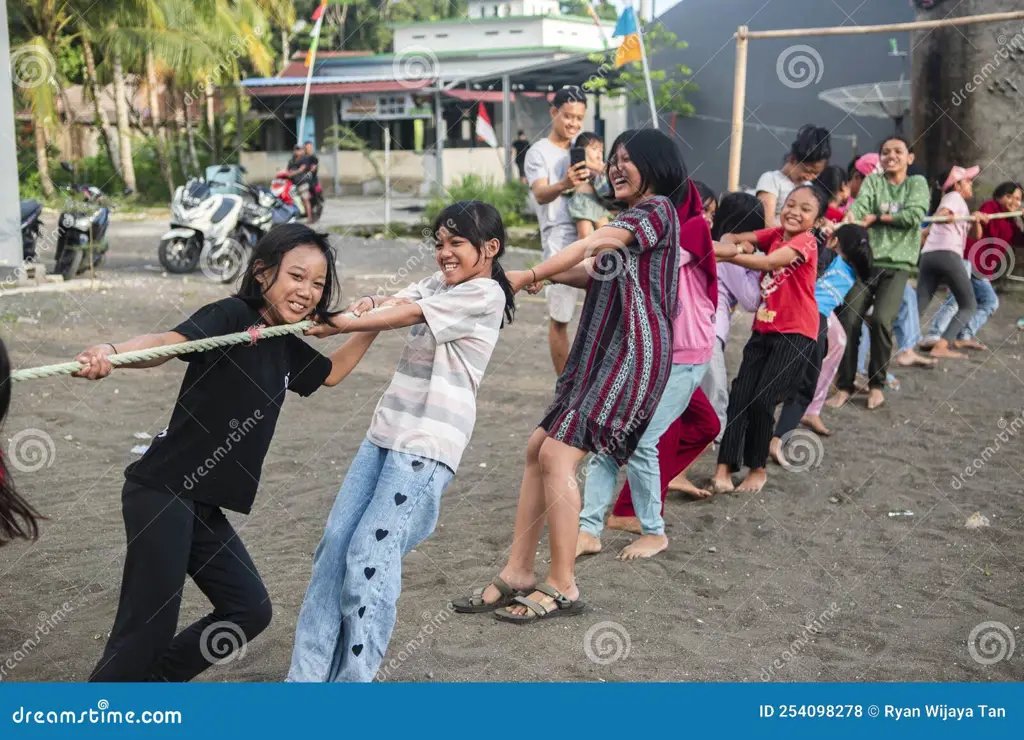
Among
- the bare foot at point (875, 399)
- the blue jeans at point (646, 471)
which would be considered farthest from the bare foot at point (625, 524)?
the bare foot at point (875, 399)

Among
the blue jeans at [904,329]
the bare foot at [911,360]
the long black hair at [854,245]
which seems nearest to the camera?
the long black hair at [854,245]

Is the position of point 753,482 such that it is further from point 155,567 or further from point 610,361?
point 155,567

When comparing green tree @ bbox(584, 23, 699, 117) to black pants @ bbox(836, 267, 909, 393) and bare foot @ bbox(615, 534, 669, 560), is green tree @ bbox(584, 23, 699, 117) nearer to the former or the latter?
black pants @ bbox(836, 267, 909, 393)

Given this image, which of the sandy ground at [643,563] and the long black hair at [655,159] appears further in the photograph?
the long black hair at [655,159]

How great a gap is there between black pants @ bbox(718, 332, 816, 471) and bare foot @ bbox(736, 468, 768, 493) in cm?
4

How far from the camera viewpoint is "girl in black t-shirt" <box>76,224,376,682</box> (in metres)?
2.73

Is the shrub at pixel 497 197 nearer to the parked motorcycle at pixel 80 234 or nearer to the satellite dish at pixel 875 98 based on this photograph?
the satellite dish at pixel 875 98

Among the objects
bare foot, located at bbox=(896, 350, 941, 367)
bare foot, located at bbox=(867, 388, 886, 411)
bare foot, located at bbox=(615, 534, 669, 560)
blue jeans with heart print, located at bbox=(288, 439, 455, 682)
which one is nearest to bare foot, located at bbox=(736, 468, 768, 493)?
bare foot, located at bbox=(615, 534, 669, 560)

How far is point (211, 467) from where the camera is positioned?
278 cm

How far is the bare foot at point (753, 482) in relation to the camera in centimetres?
542

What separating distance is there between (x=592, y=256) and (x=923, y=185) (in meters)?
4.35

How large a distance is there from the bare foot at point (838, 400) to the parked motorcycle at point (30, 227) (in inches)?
331

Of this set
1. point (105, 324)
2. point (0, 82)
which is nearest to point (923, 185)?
point (105, 324)

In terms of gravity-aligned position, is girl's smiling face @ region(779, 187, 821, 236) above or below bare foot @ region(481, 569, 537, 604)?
above
